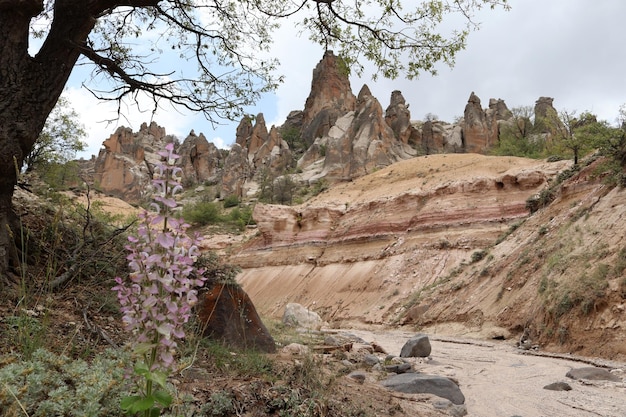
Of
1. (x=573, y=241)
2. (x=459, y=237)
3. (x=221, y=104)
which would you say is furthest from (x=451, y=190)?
(x=221, y=104)

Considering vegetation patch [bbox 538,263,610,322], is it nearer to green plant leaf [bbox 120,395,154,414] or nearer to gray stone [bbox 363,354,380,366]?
gray stone [bbox 363,354,380,366]

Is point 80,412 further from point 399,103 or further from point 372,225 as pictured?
point 399,103

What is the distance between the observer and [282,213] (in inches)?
1396

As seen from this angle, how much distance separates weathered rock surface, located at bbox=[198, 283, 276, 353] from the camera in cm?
615

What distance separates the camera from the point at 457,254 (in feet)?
81.4

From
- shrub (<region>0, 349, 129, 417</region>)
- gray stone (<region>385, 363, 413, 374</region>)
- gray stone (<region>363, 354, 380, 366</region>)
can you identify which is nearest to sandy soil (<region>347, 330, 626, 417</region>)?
gray stone (<region>385, 363, 413, 374</region>)

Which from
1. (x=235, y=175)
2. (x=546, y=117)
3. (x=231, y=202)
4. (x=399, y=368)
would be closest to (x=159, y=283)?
(x=399, y=368)

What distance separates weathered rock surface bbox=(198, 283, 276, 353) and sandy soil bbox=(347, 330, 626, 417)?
2.74 meters

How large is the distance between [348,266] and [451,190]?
7589 millimetres

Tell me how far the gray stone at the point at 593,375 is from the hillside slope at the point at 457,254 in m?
2.18

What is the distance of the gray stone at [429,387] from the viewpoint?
225 inches

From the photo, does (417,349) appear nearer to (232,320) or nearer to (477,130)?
(232,320)

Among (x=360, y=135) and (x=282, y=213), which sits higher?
(x=360, y=135)

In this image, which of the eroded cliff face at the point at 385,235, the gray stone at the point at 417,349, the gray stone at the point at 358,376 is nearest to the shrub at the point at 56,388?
the gray stone at the point at 358,376
